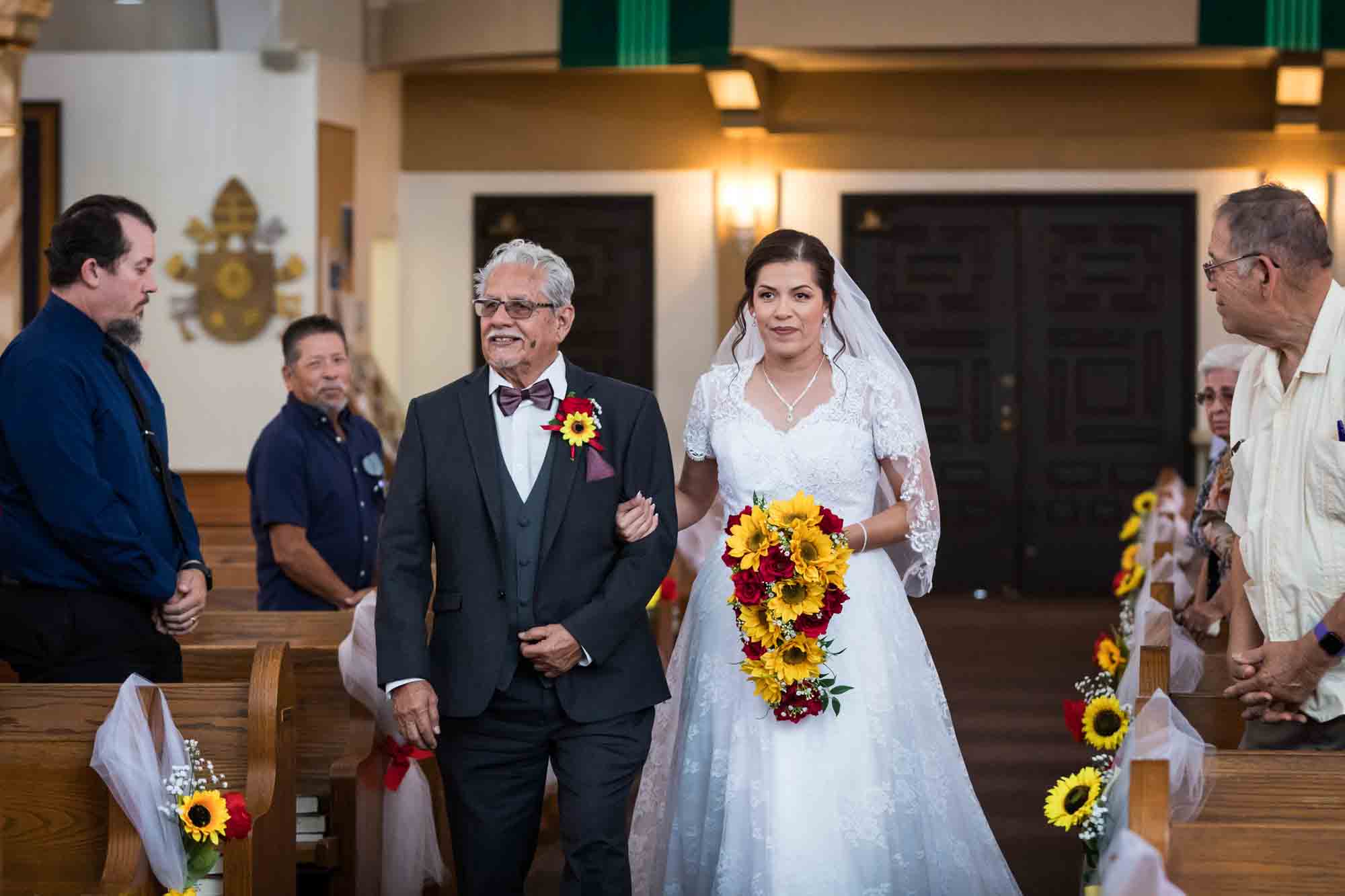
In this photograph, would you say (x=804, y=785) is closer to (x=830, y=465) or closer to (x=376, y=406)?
(x=830, y=465)

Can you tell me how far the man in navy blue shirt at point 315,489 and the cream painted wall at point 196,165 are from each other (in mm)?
4969

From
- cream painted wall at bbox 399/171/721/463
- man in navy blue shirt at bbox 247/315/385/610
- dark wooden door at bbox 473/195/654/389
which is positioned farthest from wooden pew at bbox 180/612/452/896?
dark wooden door at bbox 473/195/654/389

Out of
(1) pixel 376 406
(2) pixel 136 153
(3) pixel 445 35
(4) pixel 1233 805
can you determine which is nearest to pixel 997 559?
(1) pixel 376 406

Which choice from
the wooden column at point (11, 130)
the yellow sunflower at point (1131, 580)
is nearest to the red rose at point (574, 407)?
the yellow sunflower at point (1131, 580)

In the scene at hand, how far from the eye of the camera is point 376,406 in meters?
11.1

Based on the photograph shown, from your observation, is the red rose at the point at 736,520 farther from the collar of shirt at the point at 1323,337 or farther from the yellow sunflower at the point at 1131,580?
the yellow sunflower at the point at 1131,580

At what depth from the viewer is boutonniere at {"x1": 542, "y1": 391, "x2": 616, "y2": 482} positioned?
11.5ft

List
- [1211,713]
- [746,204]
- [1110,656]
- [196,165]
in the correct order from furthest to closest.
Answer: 1. [746,204]
2. [196,165]
3. [1110,656]
4. [1211,713]

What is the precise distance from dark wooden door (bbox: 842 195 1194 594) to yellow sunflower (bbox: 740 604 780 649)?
8442 millimetres

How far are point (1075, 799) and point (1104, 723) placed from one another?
0.77 m

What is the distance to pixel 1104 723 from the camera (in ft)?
13.7

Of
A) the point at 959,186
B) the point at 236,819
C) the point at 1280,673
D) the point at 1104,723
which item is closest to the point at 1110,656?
the point at 1104,723

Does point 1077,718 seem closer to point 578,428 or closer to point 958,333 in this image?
point 578,428

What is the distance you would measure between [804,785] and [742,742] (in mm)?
176
